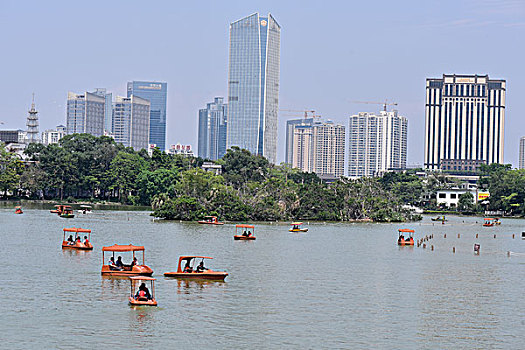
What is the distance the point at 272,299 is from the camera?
3722cm

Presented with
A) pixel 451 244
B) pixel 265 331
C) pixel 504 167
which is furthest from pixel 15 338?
pixel 504 167

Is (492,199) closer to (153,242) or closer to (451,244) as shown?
→ (451,244)

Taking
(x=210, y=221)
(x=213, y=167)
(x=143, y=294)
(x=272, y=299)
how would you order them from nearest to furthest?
(x=143, y=294)
(x=272, y=299)
(x=210, y=221)
(x=213, y=167)

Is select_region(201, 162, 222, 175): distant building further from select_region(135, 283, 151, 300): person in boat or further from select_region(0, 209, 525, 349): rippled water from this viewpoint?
select_region(135, 283, 151, 300): person in boat

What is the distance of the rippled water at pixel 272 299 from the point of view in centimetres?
2931

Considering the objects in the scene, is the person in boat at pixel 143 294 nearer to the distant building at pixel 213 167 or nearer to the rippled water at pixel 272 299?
the rippled water at pixel 272 299

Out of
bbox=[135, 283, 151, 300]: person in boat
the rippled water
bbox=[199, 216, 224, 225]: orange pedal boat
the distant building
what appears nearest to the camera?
the rippled water

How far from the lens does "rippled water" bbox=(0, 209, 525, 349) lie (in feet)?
96.2

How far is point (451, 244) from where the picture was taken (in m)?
74.3

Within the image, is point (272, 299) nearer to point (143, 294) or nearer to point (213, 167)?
point (143, 294)

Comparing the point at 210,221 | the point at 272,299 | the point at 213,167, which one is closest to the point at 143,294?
the point at 272,299

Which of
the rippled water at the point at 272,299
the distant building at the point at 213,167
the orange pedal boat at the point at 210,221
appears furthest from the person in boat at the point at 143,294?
the distant building at the point at 213,167

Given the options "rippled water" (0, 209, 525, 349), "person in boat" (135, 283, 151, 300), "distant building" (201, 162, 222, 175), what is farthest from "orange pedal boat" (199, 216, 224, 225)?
"distant building" (201, 162, 222, 175)

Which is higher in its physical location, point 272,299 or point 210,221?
point 210,221
